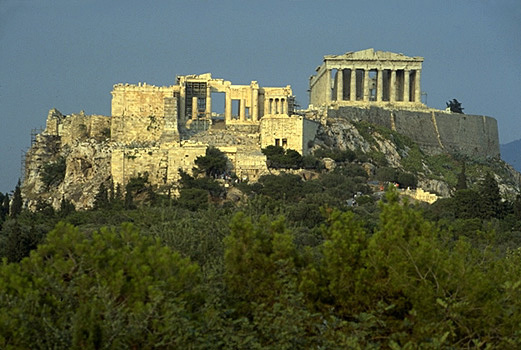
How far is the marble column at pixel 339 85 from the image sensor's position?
251 feet

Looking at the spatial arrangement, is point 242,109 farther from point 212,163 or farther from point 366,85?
point 366,85

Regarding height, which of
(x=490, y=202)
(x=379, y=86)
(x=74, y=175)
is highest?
(x=379, y=86)

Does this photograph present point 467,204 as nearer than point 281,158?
Yes

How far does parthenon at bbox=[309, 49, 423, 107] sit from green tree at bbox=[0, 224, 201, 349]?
53.3 meters

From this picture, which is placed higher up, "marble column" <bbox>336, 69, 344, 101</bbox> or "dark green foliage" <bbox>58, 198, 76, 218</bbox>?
"marble column" <bbox>336, 69, 344, 101</bbox>

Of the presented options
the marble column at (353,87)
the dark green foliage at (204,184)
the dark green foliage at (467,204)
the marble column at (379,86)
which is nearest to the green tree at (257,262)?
the dark green foliage at (467,204)

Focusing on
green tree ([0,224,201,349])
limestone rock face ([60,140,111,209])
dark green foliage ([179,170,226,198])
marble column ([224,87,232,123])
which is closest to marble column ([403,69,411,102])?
marble column ([224,87,232,123])

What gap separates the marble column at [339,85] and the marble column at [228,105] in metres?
13.4

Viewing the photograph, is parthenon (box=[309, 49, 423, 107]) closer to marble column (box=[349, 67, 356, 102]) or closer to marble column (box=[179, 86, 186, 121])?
marble column (box=[349, 67, 356, 102])

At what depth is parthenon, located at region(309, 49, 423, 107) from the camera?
3029 inches

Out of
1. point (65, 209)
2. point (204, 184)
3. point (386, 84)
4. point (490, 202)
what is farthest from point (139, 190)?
point (386, 84)

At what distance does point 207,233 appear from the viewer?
34188 mm

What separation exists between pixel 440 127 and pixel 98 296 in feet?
189

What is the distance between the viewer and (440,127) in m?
77.2
